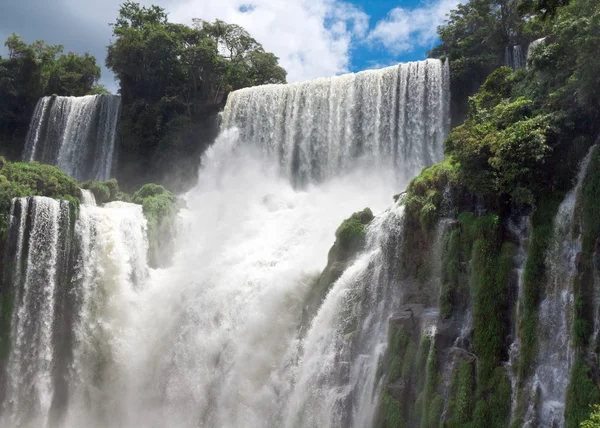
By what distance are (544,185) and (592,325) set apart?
426 cm

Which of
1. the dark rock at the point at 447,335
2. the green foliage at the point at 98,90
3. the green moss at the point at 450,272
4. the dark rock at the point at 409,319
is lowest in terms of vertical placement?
the dark rock at the point at 447,335

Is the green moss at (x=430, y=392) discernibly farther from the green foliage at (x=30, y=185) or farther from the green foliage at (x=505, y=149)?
the green foliage at (x=30, y=185)

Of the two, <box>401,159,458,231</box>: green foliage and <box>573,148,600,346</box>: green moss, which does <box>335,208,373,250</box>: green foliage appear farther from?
<box>573,148,600,346</box>: green moss

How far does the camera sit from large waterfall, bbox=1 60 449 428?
59.0 feet

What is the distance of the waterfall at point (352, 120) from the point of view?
2988cm

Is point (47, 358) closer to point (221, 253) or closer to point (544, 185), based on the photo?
point (221, 253)

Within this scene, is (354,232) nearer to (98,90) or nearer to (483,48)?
(483,48)

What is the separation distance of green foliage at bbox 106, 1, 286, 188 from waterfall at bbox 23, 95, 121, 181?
1225 millimetres

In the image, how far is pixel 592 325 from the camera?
40.7 feet

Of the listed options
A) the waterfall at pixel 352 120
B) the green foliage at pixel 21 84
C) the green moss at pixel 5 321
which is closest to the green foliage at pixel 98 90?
A: the green foliage at pixel 21 84

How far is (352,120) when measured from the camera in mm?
31828

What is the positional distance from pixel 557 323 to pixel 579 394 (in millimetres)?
1870

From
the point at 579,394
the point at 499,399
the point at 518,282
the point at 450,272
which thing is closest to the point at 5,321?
the point at 450,272

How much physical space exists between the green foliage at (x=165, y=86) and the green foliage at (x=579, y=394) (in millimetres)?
28499
